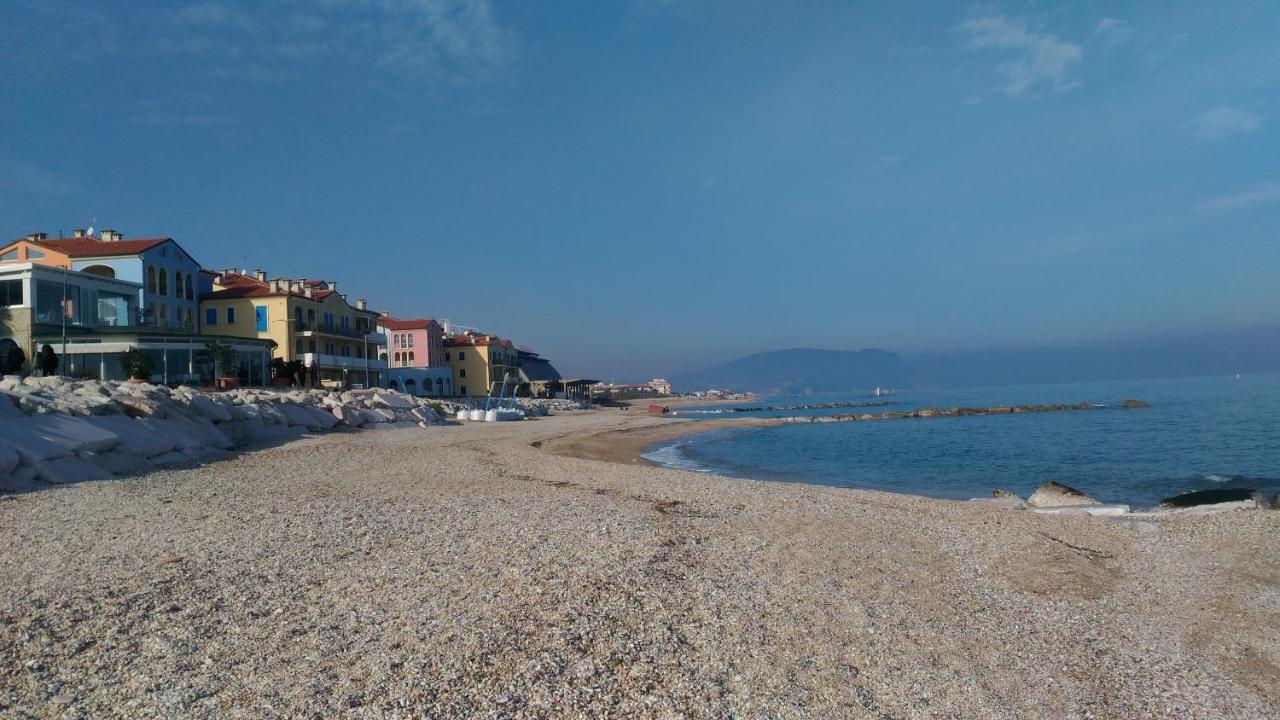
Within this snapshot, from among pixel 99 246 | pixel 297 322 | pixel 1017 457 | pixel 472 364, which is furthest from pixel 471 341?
pixel 1017 457

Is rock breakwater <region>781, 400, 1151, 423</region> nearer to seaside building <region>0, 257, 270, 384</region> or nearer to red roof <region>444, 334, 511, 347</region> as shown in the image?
red roof <region>444, 334, 511, 347</region>

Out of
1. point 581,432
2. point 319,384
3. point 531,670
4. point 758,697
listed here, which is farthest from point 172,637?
point 319,384

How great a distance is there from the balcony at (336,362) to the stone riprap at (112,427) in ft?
72.4

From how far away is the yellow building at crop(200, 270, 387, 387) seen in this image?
4925 cm

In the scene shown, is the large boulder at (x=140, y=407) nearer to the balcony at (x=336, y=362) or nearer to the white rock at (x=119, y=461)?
the white rock at (x=119, y=461)

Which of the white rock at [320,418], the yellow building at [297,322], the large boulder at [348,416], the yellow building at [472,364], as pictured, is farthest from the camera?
the yellow building at [472,364]

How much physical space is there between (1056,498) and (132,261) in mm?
46825

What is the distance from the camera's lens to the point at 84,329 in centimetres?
3525

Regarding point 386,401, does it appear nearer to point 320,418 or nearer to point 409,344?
point 320,418

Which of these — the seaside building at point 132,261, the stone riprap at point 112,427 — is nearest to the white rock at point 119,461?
the stone riprap at point 112,427

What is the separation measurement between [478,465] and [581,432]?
23.2m

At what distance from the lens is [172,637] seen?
583 cm

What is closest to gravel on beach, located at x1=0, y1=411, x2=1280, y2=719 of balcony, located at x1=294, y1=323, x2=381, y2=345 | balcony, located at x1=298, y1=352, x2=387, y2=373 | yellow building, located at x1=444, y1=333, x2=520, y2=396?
balcony, located at x1=298, y1=352, x2=387, y2=373

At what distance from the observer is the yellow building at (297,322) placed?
49250 mm
